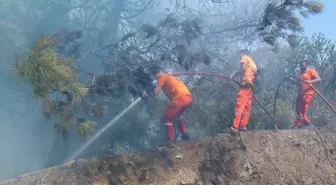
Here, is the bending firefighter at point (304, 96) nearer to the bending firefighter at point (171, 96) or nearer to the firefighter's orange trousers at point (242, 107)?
the firefighter's orange trousers at point (242, 107)

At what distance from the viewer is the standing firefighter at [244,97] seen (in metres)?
7.11

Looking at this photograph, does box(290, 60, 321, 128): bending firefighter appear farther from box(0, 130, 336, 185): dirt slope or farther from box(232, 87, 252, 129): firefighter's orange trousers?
box(232, 87, 252, 129): firefighter's orange trousers

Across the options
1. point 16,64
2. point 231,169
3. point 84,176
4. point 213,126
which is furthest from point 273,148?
point 16,64

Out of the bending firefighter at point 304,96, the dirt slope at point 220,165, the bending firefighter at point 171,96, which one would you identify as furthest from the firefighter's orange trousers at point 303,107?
the bending firefighter at point 171,96

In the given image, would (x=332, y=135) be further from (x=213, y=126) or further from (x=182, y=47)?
(x=182, y=47)

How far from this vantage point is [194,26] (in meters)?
8.22

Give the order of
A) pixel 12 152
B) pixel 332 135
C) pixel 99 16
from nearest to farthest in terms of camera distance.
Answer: pixel 332 135 → pixel 99 16 → pixel 12 152

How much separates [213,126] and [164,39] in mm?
2738

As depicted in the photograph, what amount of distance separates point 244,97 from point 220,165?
5.08 feet

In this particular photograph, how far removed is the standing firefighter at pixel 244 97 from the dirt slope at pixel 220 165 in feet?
0.95

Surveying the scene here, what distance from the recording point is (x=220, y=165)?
21.3ft

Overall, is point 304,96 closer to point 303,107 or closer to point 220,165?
point 303,107

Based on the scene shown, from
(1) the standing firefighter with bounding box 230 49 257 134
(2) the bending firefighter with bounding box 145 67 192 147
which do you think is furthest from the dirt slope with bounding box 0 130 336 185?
(2) the bending firefighter with bounding box 145 67 192 147

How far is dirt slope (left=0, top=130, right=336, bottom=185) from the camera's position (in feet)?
19.6
